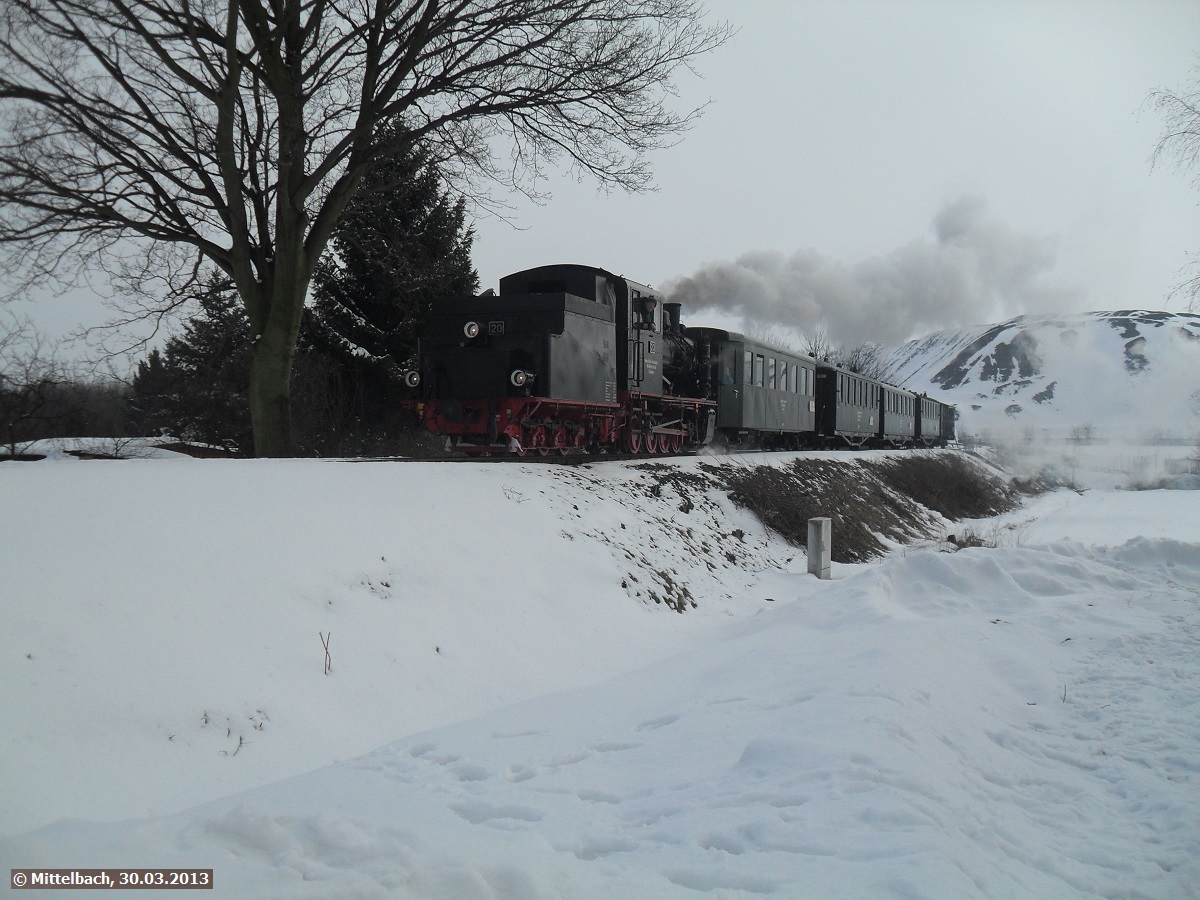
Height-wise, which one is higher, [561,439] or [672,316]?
[672,316]

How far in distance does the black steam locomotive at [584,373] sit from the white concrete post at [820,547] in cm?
412

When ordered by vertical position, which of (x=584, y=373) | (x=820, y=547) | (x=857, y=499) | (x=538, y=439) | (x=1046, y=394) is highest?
(x=1046, y=394)

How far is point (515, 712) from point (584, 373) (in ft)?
25.5

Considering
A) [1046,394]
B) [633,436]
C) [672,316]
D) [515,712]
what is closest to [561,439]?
[633,436]

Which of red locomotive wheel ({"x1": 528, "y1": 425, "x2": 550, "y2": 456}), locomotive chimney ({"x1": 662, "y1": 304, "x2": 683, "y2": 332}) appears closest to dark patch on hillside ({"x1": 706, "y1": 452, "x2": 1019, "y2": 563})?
locomotive chimney ({"x1": 662, "y1": 304, "x2": 683, "y2": 332})

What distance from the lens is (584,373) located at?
13.2m

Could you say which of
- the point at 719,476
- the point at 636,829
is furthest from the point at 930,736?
the point at 719,476

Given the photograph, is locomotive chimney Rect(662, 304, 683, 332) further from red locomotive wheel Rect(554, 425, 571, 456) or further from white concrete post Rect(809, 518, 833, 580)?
white concrete post Rect(809, 518, 833, 580)

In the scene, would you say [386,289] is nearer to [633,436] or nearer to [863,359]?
[633,436]

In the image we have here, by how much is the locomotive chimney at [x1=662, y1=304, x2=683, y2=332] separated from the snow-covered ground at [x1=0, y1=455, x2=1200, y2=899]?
900cm

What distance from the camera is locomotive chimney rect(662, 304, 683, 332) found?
1758 centimetres

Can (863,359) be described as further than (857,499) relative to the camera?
Yes

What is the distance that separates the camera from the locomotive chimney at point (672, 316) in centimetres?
1758

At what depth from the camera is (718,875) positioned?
10.9ft
